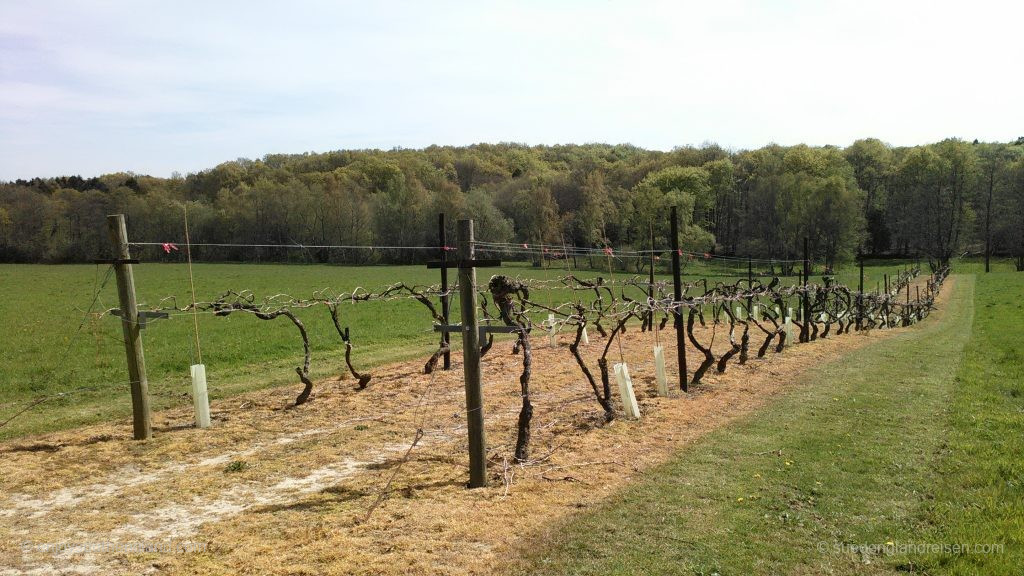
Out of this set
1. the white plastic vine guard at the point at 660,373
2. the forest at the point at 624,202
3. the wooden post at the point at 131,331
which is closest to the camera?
the wooden post at the point at 131,331

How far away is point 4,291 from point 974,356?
3882cm

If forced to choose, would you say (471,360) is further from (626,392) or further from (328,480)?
(626,392)

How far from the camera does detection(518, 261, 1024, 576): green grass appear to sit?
14.5 ft

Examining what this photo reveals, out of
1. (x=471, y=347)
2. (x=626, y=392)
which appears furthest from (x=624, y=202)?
(x=471, y=347)

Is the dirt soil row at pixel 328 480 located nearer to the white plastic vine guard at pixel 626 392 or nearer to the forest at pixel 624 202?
the white plastic vine guard at pixel 626 392

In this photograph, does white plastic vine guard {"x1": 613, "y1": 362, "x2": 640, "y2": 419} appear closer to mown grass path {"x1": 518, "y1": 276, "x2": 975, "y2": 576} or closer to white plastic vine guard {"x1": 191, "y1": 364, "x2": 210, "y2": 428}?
mown grass path {"x1": 518, "y1": 276, "x2": 975, "y2": 576}

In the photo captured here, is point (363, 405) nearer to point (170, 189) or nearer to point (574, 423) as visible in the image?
point (574, 423)

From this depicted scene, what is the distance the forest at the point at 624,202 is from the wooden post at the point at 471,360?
30968mm

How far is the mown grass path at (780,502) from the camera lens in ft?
14.6

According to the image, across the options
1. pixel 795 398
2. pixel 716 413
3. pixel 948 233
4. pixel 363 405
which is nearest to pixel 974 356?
pixel 795 398

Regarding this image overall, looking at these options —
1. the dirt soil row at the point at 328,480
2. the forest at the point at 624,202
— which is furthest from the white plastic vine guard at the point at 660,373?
the forest at the point at 624,202

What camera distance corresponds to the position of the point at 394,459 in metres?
7.21

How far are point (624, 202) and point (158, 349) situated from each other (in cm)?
3083

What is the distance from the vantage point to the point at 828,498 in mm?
5500
